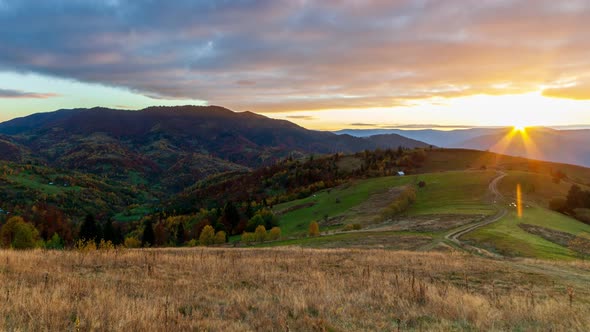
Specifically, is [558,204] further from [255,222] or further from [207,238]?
[207,238]

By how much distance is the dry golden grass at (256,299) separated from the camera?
8602mm

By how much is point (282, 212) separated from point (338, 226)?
40078 millimetres

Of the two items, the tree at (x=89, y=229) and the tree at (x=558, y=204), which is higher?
the tree at (x=558, y=204)

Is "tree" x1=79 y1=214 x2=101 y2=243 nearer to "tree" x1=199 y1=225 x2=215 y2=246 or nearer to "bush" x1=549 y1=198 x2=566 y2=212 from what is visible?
"tree" x1=199 y1=225 x2=215 y2=246

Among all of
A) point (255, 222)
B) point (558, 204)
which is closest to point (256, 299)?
point (255, 222)

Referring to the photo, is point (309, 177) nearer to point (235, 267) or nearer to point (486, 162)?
point (486, 162)

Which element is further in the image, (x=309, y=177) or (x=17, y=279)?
(x=309, y=177)

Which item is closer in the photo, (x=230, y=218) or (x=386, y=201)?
(x=386, y=201)

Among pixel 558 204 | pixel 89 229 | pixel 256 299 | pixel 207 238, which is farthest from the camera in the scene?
pixel 89 229

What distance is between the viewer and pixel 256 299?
11.4m

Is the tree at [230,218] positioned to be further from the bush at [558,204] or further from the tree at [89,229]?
the bush at [558,204]

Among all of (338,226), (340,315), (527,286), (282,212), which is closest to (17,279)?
(340,315)

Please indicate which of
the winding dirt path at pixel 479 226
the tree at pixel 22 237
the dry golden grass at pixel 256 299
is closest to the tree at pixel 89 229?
the tree at pixel 22 237

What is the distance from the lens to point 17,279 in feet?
38.3
